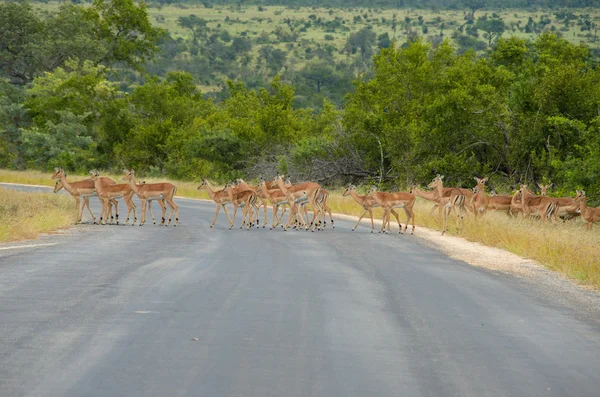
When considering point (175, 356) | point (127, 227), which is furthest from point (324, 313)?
point (127, 227)

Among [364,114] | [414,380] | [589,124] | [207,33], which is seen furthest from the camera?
[207,33]

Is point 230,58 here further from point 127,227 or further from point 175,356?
point 175,356

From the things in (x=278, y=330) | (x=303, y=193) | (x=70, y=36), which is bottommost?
(x=303, y=193)

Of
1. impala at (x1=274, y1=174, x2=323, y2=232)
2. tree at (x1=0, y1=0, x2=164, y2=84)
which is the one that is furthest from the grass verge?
tree at (x1=0, y1=0, x2=164, y2=84)

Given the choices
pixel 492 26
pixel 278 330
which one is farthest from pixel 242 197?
pixel 492 26

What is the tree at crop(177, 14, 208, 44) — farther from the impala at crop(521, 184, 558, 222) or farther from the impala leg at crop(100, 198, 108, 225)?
the impala at crop(521, 184, 558, 222)

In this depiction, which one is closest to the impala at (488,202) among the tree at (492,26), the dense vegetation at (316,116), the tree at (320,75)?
the dense vegetation at (316,116)

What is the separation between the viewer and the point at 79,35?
76.8 metres

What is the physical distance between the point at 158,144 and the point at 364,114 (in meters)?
18.5

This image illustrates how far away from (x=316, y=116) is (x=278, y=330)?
53.1m

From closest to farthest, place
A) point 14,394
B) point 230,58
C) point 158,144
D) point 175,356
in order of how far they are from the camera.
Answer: point 14,394
point 175,356
point 158,144
point 230,58

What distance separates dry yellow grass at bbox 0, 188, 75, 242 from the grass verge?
10.1 metres

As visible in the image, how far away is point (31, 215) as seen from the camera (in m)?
26.6

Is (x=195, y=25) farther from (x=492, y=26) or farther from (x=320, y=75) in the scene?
(x=320, y=75)
